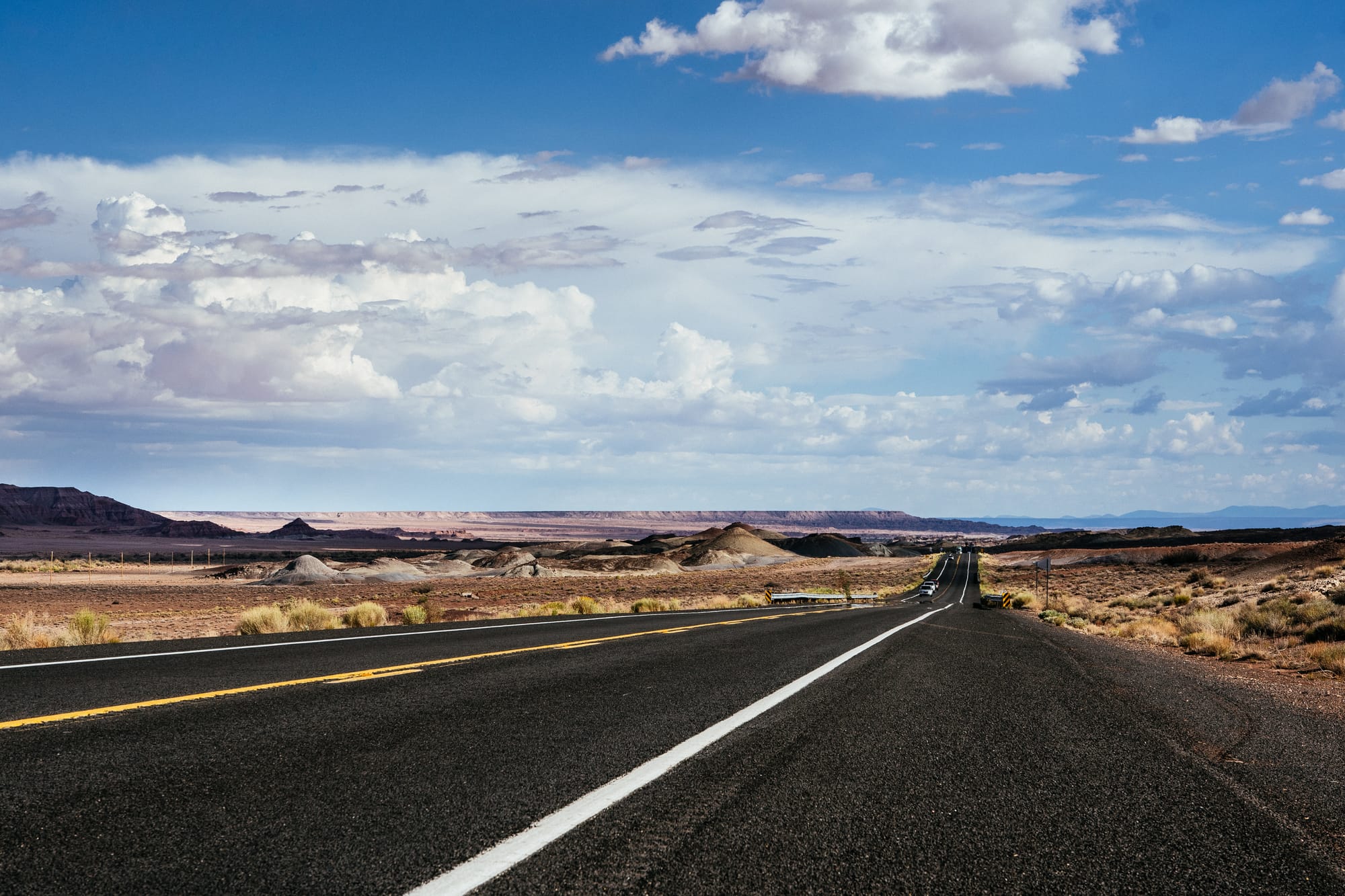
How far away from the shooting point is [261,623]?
62.3 ft

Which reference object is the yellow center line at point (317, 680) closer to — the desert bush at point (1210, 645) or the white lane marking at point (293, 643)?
the white lane marking at point (293, 643)

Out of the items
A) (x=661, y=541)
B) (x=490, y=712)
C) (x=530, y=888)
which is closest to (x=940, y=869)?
(x=530, y=888)

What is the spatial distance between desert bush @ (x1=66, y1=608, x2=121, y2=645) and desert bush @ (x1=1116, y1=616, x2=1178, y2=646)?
21.0 metres

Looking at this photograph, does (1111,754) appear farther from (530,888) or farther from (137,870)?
(137,870)

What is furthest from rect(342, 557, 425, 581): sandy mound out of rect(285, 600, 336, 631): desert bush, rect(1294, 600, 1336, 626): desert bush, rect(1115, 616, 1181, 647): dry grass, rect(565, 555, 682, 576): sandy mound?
rect(1294, 600, 1336, 626): desert bush

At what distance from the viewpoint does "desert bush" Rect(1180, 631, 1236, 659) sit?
18.3 meters

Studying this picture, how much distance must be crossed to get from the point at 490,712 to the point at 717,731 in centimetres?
188

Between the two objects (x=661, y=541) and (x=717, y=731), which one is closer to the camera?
(x=717, y=731)

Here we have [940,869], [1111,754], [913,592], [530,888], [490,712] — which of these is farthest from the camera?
[913,592]

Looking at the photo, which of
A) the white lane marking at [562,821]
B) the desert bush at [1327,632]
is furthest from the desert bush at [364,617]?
the desert bush at [1327,632]

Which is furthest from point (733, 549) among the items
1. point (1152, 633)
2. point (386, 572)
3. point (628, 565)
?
point (1152, 633)

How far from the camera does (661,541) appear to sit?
569ft

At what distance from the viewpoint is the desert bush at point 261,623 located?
1880 cm

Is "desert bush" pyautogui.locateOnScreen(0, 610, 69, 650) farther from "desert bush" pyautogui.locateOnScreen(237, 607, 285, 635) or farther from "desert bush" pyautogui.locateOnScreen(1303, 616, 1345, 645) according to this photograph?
"desert bush" pyautogui.locateOnScreen(1303, 616, 1345, 645)
